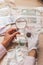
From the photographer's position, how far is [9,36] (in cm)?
105

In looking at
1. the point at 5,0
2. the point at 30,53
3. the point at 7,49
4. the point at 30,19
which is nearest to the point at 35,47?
the point at 30,53

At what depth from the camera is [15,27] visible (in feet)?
3.84

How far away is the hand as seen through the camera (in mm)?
1031

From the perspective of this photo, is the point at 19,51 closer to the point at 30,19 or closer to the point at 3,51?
the point at 3,51

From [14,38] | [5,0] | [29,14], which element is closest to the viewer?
[14,38]

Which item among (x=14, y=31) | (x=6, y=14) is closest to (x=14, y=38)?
(x=14, y=31)

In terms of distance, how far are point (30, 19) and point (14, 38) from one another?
0.81ft

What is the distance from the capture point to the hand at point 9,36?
103 centimetres

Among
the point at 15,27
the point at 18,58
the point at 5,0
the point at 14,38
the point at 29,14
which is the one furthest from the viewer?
the point at 5,0

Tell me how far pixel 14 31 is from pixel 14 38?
56 mm

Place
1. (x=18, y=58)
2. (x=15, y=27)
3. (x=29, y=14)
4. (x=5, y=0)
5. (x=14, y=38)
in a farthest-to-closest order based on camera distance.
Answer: (x=5, y=0) → (x=29, y=14) → (x=15, y=27) → (x=14, y=38) → (x=18, y=58)

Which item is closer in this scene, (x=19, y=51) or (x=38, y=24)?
(x=19, y=51)

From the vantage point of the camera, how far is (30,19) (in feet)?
4.12

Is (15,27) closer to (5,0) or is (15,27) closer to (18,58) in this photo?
(18,58)
